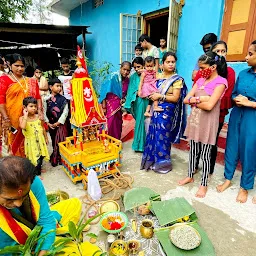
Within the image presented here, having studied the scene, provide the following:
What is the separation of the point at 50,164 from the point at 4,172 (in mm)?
2777

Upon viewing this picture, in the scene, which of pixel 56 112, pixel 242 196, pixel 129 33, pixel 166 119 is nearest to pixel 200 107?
pixel 166 119

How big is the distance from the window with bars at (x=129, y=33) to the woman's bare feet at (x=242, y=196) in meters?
4.82

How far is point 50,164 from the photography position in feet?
12.2

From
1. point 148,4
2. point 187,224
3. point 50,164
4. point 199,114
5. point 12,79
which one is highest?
point 148,4

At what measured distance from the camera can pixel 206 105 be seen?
2.38 metres

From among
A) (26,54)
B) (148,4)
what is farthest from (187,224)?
(26,54)

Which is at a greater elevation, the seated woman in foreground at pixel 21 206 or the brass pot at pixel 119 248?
the seated woman in foreground at pixel 21 206

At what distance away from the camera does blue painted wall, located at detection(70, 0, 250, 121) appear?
436cm

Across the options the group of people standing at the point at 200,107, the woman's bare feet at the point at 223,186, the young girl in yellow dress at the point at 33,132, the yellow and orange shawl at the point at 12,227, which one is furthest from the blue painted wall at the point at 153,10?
the yellow and orange shawl at the point at 12,227

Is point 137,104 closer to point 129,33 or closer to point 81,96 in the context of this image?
point 81,96

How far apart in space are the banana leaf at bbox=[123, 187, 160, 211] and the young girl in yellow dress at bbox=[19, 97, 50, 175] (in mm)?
1568

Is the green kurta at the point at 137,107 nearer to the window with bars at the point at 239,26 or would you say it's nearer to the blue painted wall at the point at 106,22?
the window with bars at the point at 239,26

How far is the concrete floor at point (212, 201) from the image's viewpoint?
2.02 m

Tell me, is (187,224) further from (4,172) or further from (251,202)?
(4,172)
